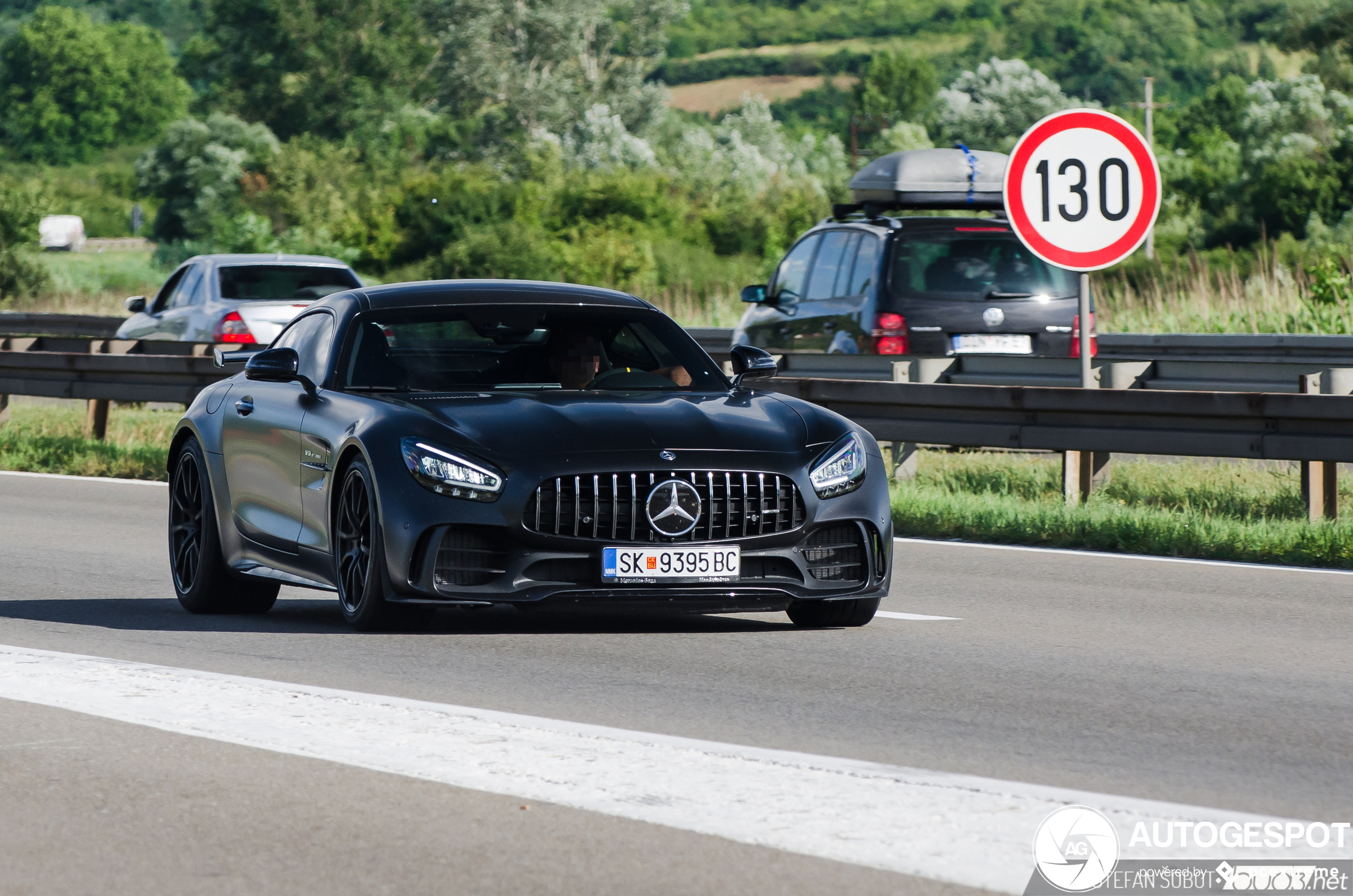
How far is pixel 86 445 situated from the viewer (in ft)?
64.3

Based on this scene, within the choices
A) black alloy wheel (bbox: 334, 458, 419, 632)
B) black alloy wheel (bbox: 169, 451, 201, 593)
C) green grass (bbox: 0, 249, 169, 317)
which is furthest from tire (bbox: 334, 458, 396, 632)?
green grass (bbox: 0, 249, 169, 317)

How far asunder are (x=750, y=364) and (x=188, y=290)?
1458 cm

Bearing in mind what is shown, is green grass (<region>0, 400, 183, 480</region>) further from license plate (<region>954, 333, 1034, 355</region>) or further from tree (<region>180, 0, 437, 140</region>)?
tree (<region>180, 0, 437, 140</region>)

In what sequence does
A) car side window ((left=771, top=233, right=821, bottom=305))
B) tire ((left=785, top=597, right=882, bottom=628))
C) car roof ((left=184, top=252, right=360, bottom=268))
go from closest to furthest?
tire ((left=785, top=597, right=882, bottom=628)) → car side window ((left=771, top=233, right=821, bottom=305)) → car roof ((left=184, top=252, right=360, bottom=268))

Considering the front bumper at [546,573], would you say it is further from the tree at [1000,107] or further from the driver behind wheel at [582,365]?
the tree at [1000,107]

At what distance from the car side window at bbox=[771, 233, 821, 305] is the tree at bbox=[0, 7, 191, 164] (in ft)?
547

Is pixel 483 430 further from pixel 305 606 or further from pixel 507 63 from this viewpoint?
pixel 507 63

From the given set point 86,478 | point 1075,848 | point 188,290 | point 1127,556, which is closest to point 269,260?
point 188,290

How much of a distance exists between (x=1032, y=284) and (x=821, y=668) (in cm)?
880

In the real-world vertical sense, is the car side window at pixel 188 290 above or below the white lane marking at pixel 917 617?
above

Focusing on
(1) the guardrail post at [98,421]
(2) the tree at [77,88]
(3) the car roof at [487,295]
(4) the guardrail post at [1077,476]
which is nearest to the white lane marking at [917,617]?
(3) the car roof at [487,295]

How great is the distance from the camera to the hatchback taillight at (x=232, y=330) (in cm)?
2148

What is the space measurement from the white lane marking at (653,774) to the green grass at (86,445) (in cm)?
1038

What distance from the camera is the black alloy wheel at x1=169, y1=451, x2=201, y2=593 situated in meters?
9.95
